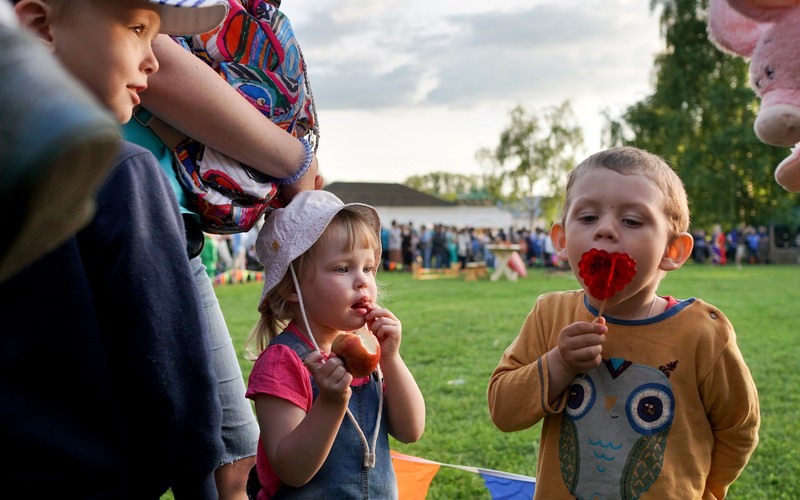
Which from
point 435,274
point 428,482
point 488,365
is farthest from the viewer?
point 435,274

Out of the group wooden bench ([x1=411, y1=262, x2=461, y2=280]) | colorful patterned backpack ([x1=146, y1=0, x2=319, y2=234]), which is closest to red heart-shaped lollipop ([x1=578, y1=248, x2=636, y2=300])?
colorful patterned backpack ([x1=146, y1=0, x2=319, y2=234])

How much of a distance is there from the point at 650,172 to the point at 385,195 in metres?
58.9

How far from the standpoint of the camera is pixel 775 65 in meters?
2.21

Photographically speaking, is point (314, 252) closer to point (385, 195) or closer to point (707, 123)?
point (707, 123)

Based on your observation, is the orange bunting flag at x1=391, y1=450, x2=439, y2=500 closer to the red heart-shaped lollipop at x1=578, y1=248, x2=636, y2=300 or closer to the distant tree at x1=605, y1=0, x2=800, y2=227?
the red heart-shaped lollipop at x1=578, y1=248, x2=636, y2=300

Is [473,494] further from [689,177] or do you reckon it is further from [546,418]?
[689,177]

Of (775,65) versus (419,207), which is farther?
(419,207)

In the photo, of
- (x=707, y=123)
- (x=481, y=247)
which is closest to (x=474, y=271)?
(x=481, y=247)

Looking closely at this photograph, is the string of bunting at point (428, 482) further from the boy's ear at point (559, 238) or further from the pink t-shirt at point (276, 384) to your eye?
the boy's ear at point (559, 238)

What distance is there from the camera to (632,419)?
202 cm

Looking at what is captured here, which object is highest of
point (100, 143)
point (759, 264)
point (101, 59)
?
point (101, 59)

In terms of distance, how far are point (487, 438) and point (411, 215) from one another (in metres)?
54.3

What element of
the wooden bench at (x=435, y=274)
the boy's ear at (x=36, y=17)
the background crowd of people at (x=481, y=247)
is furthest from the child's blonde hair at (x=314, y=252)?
the background crowd of people at (x=481, y=247)

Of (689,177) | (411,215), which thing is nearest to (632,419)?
(689,177)
